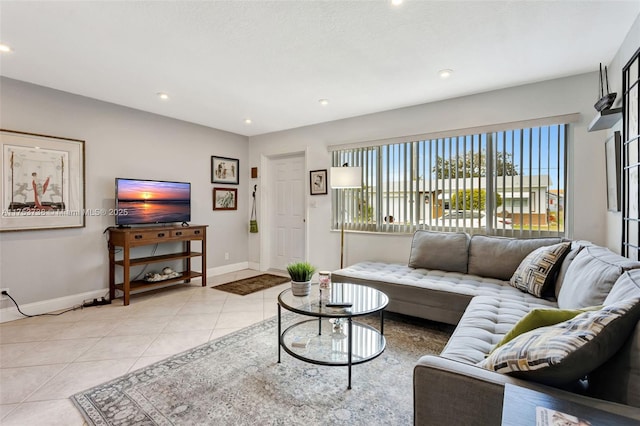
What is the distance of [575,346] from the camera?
911mm

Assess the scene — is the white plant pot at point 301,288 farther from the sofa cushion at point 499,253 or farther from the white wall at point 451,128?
the white wall at point 451,128

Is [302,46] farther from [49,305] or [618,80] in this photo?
[49,305]

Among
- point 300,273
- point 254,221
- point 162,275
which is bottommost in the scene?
point 162,275

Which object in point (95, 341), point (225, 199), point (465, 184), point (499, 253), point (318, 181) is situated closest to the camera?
point (95, 341)

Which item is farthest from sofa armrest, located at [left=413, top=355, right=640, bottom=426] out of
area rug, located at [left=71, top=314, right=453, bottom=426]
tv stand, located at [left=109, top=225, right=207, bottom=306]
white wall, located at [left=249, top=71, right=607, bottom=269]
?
tv stand, located at [left=109, top=225, right=207, bottom=306]

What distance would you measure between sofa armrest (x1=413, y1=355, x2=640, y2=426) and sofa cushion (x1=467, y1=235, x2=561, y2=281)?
2.10 meters

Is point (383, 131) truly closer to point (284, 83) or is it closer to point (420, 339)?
point (284, 83)

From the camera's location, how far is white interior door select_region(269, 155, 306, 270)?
5.04 metres

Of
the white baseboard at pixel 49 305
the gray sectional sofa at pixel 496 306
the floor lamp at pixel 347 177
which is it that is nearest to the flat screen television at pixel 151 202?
the white baseboard at pixel 49 305

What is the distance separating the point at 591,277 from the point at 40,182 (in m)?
4.69

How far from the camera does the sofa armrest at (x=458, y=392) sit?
101 centimetres

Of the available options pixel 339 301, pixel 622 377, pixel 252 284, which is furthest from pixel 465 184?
pixel 252 284

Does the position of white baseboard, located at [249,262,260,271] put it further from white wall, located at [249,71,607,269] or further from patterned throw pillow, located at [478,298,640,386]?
patterned throw pillow, located at [478,298,640,386]

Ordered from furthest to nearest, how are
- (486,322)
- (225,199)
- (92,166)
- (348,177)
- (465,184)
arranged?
1. (225,199)
2. (348,177)
3. (92,166)
4. (465,184)
5. (486,322)
